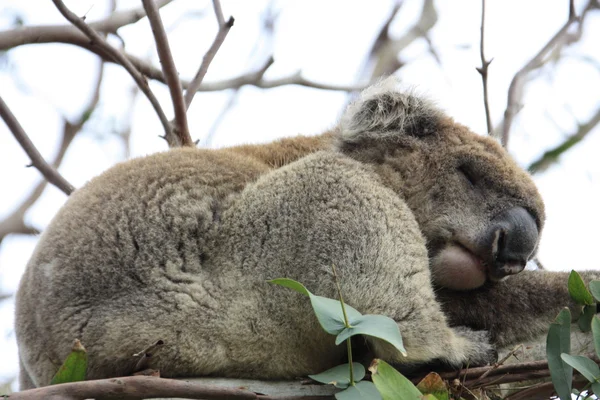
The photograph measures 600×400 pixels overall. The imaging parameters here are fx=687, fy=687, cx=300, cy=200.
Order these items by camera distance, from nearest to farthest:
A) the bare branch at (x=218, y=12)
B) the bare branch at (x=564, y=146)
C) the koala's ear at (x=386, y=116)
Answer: the koala's ear at (x=386, y=116) < the bare branch at (x=218, y=12) < the bare branch at (x=564, y=146)

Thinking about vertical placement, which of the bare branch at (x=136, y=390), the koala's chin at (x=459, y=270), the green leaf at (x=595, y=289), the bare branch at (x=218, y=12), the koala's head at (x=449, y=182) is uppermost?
the bare branch at (x=218, y=12)

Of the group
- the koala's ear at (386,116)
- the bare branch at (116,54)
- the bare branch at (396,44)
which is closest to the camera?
the koala's ear at (386,116)

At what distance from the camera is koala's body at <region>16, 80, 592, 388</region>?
288cm

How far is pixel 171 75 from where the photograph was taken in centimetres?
413

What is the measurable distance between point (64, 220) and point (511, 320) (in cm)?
214

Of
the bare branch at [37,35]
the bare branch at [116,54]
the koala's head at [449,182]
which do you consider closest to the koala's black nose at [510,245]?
the koala's head at [449,182]

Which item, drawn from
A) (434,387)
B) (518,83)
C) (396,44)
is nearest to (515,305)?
(434,387)

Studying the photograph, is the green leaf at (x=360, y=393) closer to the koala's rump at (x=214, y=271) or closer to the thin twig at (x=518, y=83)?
the koala's rump at (x=214, y=271)

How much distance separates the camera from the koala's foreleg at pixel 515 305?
316cm

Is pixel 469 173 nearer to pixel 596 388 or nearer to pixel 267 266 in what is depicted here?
pixel 267 266

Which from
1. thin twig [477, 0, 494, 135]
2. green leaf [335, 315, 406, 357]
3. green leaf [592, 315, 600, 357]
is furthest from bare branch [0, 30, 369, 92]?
green leaf [592, 315, 600, 357]

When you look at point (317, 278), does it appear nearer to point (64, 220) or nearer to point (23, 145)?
point (64, 220)

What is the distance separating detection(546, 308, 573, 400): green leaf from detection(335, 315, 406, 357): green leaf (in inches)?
24.5

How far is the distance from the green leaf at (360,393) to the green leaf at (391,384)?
0.06 m
